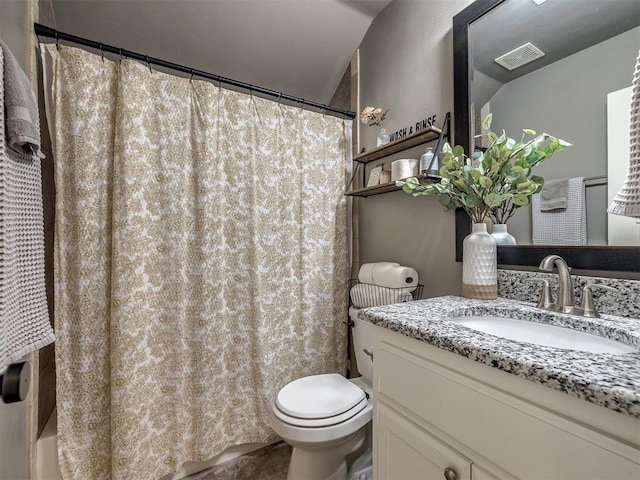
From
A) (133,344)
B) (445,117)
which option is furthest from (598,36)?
(133,344)

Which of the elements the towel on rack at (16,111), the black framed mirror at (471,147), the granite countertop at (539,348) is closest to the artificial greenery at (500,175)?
the black framed mirror at (471,147)

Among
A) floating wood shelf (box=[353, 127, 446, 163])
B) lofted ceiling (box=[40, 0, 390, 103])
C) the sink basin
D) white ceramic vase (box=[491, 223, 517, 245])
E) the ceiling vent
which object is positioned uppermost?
lofted ceiling (box=[40, 0, 390, 103])

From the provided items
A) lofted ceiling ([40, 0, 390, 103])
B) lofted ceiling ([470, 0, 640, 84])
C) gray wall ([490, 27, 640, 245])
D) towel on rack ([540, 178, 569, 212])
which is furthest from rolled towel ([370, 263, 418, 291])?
lofted ceiling ([40, 0, 390, 103])

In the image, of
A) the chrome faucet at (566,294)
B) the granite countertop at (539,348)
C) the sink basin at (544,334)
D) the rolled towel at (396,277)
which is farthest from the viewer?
the rolled towel at (396,277)

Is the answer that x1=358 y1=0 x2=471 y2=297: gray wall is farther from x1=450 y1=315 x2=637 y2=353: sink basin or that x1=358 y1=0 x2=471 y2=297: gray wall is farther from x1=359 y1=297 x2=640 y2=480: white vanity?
x1=359 y1=297 x2=640 y2=480: white vanity

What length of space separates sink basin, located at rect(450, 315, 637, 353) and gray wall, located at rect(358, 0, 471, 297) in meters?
0.40

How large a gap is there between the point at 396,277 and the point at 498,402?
0.87 m

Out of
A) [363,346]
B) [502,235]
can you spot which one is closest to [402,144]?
[502,235]

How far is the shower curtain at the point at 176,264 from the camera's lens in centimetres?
125

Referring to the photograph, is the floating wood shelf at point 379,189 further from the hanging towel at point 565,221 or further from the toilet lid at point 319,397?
the toilet lid at point 319,397

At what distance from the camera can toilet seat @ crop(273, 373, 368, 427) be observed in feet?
3.79

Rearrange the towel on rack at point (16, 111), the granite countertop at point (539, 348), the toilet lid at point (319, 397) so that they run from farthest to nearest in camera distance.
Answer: the toilet lid at point (319, 397), the towel on rack at point (16, 111), the granite countertop at point (539, 348)

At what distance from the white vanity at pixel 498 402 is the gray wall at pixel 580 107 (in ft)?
1.21

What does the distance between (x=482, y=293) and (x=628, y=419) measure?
65 centimetres
